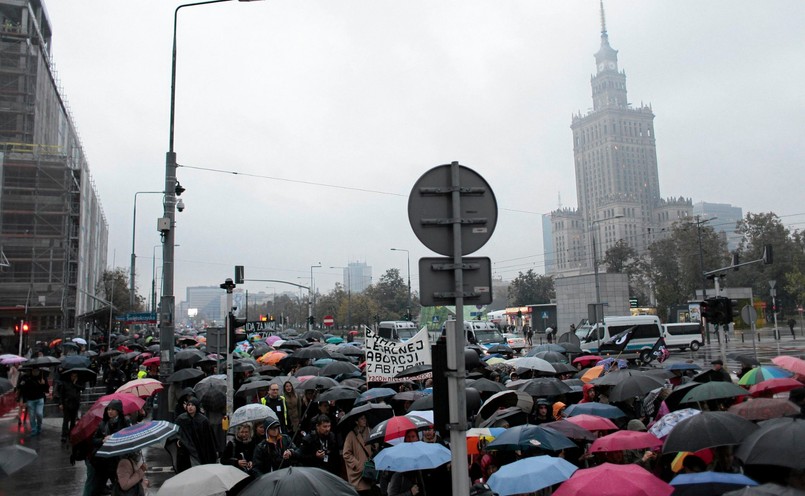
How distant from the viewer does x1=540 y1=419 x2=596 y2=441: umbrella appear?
7309 millimetres

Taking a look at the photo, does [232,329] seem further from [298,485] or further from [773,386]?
[773,386]

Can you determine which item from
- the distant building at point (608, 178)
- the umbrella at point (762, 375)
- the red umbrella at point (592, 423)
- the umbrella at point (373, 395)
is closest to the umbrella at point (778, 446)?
the red umbrella at point (592, 423)

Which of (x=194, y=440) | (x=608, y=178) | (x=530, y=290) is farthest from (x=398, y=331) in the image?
(x=608, y=178)

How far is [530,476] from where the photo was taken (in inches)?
221

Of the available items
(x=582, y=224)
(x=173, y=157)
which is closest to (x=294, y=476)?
(x=173, y=157)

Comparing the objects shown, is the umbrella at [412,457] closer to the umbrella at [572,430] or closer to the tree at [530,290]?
the umbrella at [572,430]

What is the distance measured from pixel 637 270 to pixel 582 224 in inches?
3065

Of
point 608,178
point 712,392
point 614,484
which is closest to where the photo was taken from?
point 614,484

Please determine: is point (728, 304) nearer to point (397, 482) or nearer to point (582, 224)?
point (397, 482)

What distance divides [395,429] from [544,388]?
12.1ft

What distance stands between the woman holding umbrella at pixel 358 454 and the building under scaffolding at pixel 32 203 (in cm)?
3235

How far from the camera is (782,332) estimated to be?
52906mm

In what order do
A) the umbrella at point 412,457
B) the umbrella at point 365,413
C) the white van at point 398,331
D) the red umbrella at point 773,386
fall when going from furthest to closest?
1. the white van at point 398,331
2. the red umbrella at point 773,386
3. the umbrella at point 365,413
4. the umbrella at point 412,457

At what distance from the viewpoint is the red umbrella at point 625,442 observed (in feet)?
21.4
